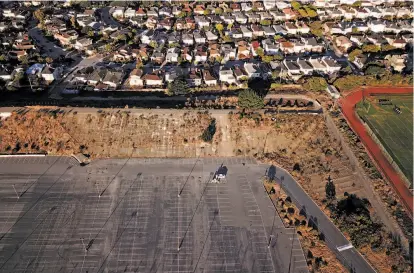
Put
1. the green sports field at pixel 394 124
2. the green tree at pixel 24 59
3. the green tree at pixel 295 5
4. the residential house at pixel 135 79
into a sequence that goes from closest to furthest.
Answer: the green sports field at pixel 394 124 → the residential house at pixel 135 79 → the green tree at pixel 24 59 → the green tree at pixel 295 5

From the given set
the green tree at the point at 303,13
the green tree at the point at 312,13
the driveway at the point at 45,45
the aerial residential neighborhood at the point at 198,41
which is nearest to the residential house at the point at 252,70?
the aerial residential neighborhood at the point at 198,41

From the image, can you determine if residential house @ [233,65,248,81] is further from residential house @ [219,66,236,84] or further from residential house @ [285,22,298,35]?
residential house @ [285,22,298,35]

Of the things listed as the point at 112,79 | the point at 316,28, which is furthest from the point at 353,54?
the point at 112,79

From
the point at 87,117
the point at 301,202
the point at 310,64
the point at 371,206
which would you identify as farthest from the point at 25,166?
the point at 310,64

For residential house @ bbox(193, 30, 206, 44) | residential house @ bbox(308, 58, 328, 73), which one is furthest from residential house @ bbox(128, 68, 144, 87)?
residential house @ bbox(308, 58, 328, 73)

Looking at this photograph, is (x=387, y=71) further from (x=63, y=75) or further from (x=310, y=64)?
(x=63, y=75)

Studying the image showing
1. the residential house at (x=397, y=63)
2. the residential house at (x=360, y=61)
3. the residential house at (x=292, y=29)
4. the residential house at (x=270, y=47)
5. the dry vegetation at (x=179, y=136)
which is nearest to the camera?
the dry vegetation at (x=179, y=136)

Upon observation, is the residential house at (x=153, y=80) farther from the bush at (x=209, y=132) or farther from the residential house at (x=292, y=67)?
the residential house at (x=292, y=67)
